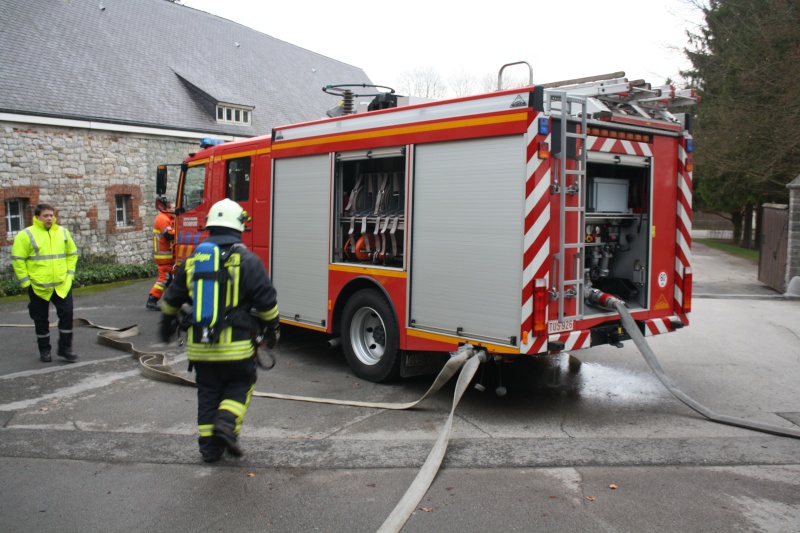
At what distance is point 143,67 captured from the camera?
2103 cm

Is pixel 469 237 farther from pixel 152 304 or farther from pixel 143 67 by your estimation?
pixel 143 67

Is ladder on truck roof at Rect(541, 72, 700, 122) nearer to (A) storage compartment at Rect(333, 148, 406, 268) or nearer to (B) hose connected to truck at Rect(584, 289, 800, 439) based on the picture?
(B) hose connected to truck at Rect(584, 289, 800, 439)

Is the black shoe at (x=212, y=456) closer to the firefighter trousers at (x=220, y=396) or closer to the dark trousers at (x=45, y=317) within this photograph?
the firefighter trousers at (x=220, y=396)

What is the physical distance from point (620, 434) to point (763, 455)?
101 cm

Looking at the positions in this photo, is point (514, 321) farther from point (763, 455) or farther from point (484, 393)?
point (763, 455)

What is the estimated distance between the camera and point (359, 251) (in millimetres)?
7363

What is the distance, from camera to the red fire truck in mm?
5656

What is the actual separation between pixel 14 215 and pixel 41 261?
30.9ft

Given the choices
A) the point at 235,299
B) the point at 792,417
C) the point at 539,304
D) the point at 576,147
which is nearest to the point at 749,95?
the point at 792,417

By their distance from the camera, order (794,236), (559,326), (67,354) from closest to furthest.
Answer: (559,326), (67,354), (794,236)

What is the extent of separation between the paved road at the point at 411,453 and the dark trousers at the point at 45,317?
0.29 metres

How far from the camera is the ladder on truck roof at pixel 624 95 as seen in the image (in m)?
6.23

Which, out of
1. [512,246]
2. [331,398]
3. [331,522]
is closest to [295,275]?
[331,398]

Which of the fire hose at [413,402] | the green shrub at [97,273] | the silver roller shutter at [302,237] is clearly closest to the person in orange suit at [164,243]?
the fire hose at [413,402]
